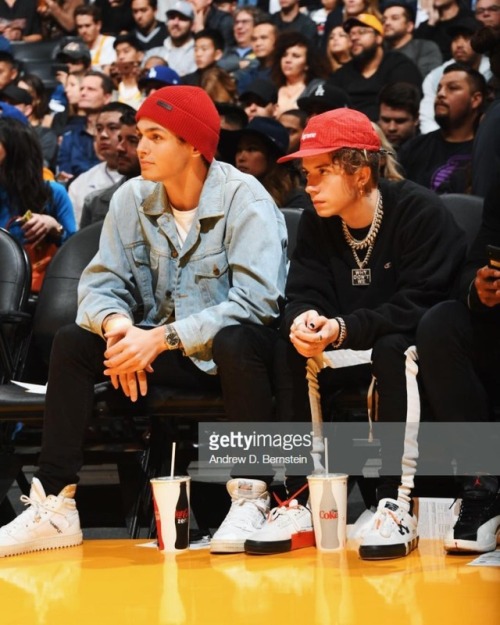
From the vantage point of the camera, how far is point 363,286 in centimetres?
304

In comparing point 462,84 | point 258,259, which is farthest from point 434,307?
point 462,84

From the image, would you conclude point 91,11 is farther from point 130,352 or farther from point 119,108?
point 130,352

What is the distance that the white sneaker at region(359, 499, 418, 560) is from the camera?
8.69 feet

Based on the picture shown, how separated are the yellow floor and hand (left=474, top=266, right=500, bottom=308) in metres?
0.64

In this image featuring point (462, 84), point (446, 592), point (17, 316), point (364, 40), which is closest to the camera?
point (446, 592)

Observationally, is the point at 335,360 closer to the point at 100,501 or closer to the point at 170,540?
the point at 170,540

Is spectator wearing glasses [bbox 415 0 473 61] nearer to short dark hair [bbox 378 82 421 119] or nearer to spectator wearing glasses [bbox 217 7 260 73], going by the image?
spectator wearing glasses [bbox 217 7 260 73]

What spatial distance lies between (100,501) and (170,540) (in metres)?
1.25

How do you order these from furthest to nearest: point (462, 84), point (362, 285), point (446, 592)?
point (462, 84), point (362, 285), point (446, 592)

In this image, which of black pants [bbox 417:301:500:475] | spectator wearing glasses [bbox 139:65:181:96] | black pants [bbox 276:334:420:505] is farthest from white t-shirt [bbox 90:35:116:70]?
black pants [bbox 417:301:500:475]

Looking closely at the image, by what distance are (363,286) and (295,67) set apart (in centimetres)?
462

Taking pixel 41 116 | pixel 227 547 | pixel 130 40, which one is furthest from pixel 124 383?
pixel 130 40

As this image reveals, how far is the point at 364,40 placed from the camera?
7.07 meters

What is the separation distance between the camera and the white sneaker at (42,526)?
2891 mm
